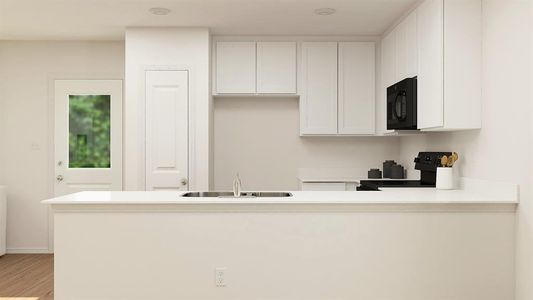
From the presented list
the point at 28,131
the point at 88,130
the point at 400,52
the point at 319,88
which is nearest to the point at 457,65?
the point at 400,52

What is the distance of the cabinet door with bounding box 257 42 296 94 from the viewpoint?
5113 millimetres

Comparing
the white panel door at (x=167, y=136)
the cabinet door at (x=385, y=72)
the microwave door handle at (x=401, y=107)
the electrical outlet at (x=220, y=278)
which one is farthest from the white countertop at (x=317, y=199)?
the cabinet door at (x=385, y=72)

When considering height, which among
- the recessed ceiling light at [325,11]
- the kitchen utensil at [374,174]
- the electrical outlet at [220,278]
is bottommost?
the electrical outlet at [220,278]

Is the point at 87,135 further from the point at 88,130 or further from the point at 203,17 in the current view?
the point at 203,17

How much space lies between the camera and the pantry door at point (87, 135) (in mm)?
5523

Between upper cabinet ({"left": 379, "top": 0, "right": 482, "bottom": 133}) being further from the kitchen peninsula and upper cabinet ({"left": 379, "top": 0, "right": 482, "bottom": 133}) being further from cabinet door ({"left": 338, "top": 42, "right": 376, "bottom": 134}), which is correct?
cabinet door ({"left": 338, "top": 42, "right": 376, "bottom": 134})

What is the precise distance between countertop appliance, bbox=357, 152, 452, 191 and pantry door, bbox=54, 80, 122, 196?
2.96m

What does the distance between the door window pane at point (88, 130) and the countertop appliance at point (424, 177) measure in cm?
310

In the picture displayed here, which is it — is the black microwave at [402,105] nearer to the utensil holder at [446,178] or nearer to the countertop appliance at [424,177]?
the countertop appliance at [424,177]

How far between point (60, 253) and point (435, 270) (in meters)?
2.43

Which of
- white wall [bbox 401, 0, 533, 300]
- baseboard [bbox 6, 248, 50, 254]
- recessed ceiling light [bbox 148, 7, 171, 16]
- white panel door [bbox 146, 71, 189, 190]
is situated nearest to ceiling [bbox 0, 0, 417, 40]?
recessed ceiling light [bbox 148, 7, 171, 16]

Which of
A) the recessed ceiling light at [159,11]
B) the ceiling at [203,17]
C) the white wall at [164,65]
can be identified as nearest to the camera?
the ceiling at [203,17]

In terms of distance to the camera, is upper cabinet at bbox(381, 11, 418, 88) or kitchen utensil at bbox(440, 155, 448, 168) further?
upper cabinet at bbox(381, 11, 418, 88)

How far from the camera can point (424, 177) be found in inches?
167
